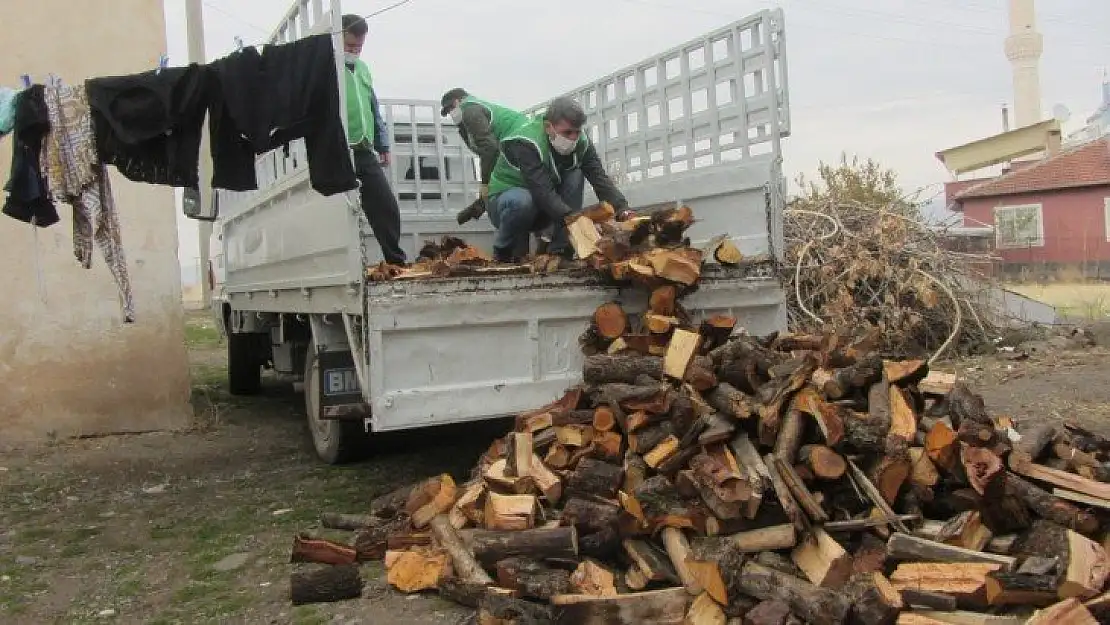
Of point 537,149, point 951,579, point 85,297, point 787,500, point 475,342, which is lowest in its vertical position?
point 951,579

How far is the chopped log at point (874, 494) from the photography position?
328 centimetres

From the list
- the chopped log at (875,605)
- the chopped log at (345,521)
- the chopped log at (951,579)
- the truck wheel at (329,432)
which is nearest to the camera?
the chopped log at (875,605)

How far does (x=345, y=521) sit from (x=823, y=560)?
2.44m

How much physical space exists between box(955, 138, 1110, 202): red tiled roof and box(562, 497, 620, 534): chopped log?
98.7ft

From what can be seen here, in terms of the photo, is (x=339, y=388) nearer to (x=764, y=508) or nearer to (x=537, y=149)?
(x=537, y=149)

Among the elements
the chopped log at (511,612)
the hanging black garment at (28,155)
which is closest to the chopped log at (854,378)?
the chopped log at (511,612)

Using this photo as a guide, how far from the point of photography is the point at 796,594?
3.00m

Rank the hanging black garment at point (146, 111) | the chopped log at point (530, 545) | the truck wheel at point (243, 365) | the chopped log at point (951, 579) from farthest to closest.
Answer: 1. the truck wheel at point (243, 365)
2. the hanging black garment at point (146, 111)
3. the chopped log at point (530, 545)
4. the chopped log at point (951, 579)

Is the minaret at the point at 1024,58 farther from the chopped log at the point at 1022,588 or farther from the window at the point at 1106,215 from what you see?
the chopped log at the point at 1022,588

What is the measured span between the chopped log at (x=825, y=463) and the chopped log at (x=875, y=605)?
455 millimetres

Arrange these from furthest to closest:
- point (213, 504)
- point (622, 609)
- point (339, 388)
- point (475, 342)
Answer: point (213, 504) < point (339, 388) < point (475, 342) < point (622, 609)

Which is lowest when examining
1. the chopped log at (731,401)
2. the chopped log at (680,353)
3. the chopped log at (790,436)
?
the chopped log at (790,436)

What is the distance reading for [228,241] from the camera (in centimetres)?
841

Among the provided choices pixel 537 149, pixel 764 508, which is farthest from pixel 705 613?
pixel 537 149
